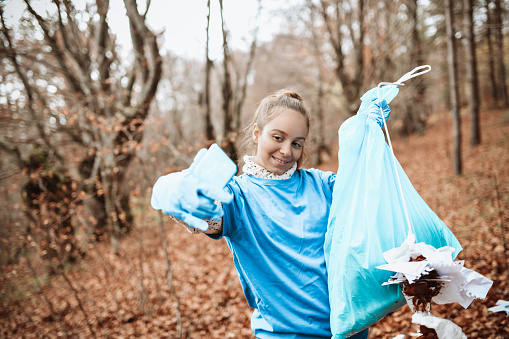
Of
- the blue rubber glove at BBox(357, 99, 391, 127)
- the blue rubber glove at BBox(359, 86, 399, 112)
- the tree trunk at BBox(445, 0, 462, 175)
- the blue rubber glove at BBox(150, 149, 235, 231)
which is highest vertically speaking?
the tree trunk at BBox(445, 0, 462, 175)

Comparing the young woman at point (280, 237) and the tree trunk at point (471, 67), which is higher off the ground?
the tree trunk at point (471, 67)

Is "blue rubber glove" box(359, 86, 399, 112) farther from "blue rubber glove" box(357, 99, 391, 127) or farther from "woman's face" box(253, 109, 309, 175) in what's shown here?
"woman's face" box(253, 109, 309, 175)

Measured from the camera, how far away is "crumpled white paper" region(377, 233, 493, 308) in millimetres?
1074

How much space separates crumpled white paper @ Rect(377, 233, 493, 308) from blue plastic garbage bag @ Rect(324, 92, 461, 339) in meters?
0.07

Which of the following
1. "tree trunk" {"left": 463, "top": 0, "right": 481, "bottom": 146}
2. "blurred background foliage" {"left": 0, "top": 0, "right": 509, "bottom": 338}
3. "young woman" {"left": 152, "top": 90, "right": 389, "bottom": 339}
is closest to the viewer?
"young woman" {"left": 152, "top": 90, "right": 389, "bottom": 339}

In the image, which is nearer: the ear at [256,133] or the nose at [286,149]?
the nose at [286,149]

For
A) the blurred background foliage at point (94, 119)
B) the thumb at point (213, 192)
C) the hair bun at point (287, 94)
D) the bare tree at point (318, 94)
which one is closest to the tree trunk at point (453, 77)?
the blurred background foliage at point (94, 119)

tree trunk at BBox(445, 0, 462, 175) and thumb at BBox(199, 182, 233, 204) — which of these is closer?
thumb at BBox(199, 182, 233, 204)

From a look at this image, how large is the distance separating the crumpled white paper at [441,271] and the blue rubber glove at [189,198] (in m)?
0.67

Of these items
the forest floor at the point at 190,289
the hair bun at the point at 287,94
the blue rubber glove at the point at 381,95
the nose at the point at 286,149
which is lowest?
the forest floor at the point at 190,289

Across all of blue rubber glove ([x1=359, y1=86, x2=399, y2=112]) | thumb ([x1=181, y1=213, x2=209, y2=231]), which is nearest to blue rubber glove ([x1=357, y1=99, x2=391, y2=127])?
blue rubber glove ([x1=359, y1=86, x2=399, y2=112])

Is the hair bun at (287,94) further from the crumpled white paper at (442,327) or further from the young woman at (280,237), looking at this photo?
the crumpled white paper at (442,327)

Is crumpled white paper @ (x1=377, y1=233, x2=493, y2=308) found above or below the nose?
below

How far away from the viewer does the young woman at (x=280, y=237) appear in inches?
52.9
